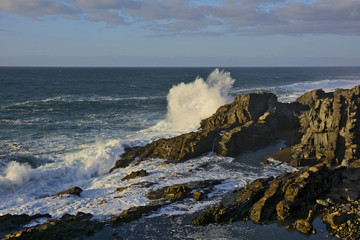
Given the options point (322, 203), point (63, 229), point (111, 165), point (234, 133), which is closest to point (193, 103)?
point (234, 133)

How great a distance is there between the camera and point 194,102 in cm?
4500

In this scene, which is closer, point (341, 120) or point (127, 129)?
point (341, 120)

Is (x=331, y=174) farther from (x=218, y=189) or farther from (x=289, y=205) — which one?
(x=218, y=189)

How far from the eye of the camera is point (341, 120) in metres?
26.9

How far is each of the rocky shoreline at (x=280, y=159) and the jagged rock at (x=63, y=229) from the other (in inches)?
1.8

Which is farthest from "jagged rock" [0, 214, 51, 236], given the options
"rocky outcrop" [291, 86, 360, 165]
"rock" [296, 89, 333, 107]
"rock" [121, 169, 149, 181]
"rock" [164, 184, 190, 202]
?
"rock" [296, 89, 333, 107]

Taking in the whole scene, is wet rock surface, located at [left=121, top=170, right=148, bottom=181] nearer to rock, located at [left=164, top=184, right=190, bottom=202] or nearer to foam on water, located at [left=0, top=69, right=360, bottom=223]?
foam on water, located at [left=0, top=69, right=360, bottom=223]

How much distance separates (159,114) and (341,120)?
27971 mm

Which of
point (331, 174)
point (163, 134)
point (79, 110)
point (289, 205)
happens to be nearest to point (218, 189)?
point (289, 205)

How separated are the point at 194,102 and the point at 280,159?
20.2m

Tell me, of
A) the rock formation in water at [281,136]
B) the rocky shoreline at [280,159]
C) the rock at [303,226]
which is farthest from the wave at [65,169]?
the rock at [303,226]

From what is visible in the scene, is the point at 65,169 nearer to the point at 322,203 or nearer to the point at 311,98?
the point at 322,203

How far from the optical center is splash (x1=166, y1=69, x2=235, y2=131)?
4031 centimetres

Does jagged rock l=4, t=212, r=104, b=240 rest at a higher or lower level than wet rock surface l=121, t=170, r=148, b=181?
lower
